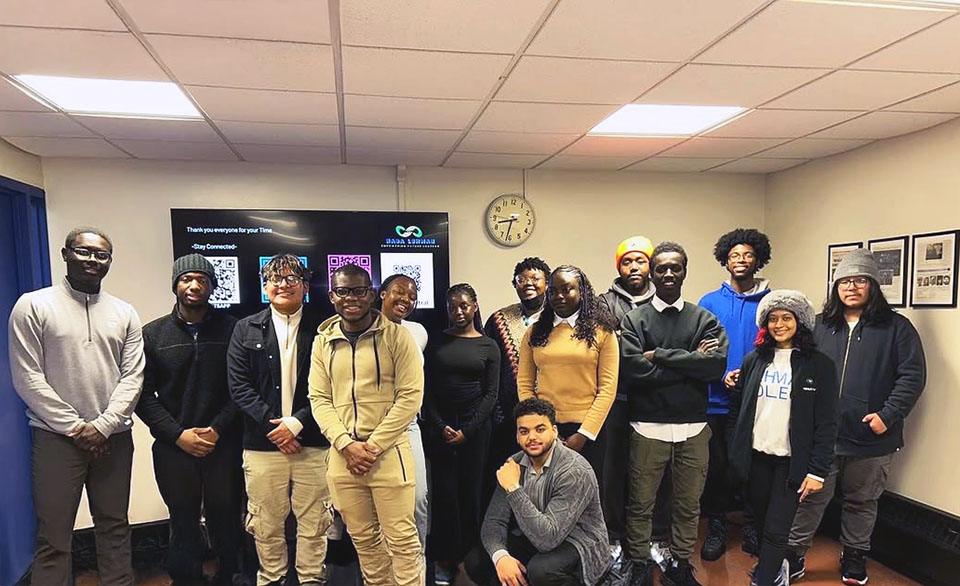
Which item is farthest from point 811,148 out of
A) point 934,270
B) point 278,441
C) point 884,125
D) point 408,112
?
point 278,441

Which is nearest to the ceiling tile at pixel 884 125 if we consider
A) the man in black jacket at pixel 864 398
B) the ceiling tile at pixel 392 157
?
the man in black jacket at pixel 864 398

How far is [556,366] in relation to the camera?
2572 millimetres

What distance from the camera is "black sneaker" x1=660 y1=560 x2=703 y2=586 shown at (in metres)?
2.72

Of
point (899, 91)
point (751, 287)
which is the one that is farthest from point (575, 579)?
point (899, 91)

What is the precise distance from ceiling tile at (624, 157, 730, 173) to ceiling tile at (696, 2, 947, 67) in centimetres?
177

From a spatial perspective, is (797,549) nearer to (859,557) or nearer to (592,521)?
(859,557)

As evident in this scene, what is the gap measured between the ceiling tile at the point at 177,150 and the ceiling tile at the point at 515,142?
Answer: 1504 millimetres

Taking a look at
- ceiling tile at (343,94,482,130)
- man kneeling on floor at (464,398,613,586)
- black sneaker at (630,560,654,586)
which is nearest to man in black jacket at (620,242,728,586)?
black sneaker at (630,560,654,586)

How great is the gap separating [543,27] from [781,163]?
3.02 m

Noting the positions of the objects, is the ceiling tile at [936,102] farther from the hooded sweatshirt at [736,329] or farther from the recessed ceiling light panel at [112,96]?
the recessed ceiling light panel at [112,96]

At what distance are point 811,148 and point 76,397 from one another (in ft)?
14.0

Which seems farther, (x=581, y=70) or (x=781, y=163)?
(x=781, y=163)

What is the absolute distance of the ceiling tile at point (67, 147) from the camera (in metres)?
3.04

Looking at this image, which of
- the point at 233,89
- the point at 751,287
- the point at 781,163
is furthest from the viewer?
the point at 781,163
